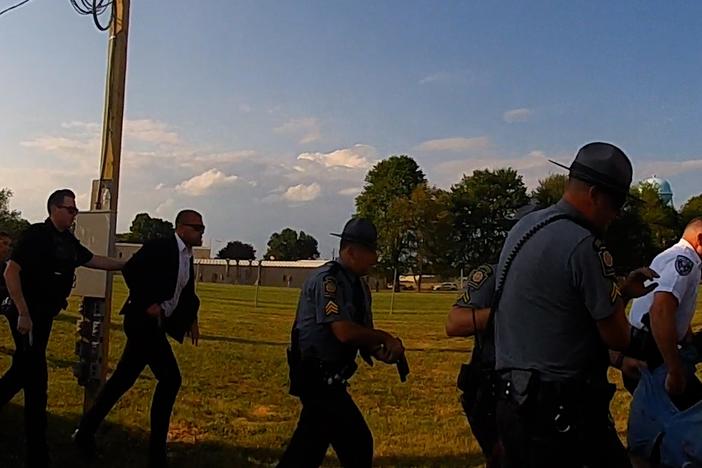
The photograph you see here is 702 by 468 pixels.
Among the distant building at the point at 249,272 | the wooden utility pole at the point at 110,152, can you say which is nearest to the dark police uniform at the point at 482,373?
the wooden utility pole at the point at 110,152

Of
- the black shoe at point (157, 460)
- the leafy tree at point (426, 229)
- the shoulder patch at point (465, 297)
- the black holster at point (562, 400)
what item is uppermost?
the leafy tree at point (426, 229)

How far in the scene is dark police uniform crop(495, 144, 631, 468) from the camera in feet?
9.78

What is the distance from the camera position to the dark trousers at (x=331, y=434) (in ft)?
14.6

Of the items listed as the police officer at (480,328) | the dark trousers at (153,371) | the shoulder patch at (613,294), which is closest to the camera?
the shoulder patch at (613,294)

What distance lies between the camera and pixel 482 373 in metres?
4.11

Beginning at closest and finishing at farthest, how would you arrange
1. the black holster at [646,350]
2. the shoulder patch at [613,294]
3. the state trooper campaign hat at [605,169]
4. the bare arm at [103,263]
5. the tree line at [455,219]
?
the shoulder patch at [613,294] < the state trooper campaign hat at [605,169] < the black holster at [646,350] < the bare arm at [103,263] < the tree line at [455,219]

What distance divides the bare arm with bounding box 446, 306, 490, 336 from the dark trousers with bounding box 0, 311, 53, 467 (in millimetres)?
3186

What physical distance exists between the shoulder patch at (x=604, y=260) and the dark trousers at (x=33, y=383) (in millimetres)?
4165

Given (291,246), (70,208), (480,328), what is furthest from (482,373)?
(291,246)

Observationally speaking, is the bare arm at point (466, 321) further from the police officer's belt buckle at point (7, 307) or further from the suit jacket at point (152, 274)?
the police officer's belt buckle at point (7, 307)

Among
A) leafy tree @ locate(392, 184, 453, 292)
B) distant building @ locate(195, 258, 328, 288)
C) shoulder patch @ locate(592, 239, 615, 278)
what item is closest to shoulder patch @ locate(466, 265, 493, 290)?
shoulder patch @ locate(592, 239, 615, 278)

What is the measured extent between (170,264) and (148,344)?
0.59 m

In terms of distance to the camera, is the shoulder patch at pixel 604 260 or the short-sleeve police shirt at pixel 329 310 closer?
the shoulder patch at pixel 604 260

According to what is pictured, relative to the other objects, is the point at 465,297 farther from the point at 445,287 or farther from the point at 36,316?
the point at 445,287
